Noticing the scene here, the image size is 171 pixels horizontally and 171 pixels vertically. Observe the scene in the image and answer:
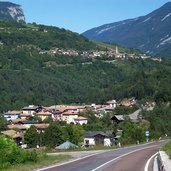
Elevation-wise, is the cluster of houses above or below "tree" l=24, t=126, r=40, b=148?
above

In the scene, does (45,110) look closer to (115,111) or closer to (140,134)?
(115,111)

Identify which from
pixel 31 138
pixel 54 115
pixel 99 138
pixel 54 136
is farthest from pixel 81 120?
pixel 54 136

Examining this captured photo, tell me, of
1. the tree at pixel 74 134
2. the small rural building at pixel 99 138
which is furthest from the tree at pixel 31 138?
the small rural building at pixel 99 138

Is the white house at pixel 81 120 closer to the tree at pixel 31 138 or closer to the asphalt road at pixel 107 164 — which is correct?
the tree at pixel 31 138

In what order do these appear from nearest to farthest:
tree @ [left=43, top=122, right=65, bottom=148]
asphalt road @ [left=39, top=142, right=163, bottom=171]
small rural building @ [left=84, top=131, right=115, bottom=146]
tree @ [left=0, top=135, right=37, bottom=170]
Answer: asphalt road @ [left=39, top=142, right=163, bottom=171], tree @ [left=0, top=135, right=37, bottom=170], tree @ [left=43, top=122, right=65, bottom=148], small rural building @ [left=84, top=131, right=115, bottom=146]

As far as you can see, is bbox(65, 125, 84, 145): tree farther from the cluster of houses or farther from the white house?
the white house

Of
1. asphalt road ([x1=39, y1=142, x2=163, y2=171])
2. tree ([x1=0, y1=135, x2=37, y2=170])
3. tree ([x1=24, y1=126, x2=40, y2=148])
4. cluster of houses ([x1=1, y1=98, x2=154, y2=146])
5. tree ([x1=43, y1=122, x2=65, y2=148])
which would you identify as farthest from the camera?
cluster of houses ([x1=1, y1=98, x2=154, y2=146])

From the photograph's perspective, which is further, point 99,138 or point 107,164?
point 99,138

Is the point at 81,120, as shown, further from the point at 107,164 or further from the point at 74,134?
the point at 107,164

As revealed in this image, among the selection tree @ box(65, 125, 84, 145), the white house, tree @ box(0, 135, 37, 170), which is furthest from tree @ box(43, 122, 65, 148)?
tree @ box(0, 135, 37, 170)

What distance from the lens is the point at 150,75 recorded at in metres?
154

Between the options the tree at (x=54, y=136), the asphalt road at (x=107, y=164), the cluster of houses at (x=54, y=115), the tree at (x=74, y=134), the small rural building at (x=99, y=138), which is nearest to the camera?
the asphalt road at (x=107, y=164)

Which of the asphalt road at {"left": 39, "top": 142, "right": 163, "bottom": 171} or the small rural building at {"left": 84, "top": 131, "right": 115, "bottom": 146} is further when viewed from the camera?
the small rural building at {"left": 84, "top": 131, "right": 115, "bottom": 146}

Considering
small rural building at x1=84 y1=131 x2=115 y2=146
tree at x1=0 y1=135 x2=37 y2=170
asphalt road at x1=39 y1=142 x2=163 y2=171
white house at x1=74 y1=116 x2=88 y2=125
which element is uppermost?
white house at x1=74 y1=116 x2=88 y2=125
